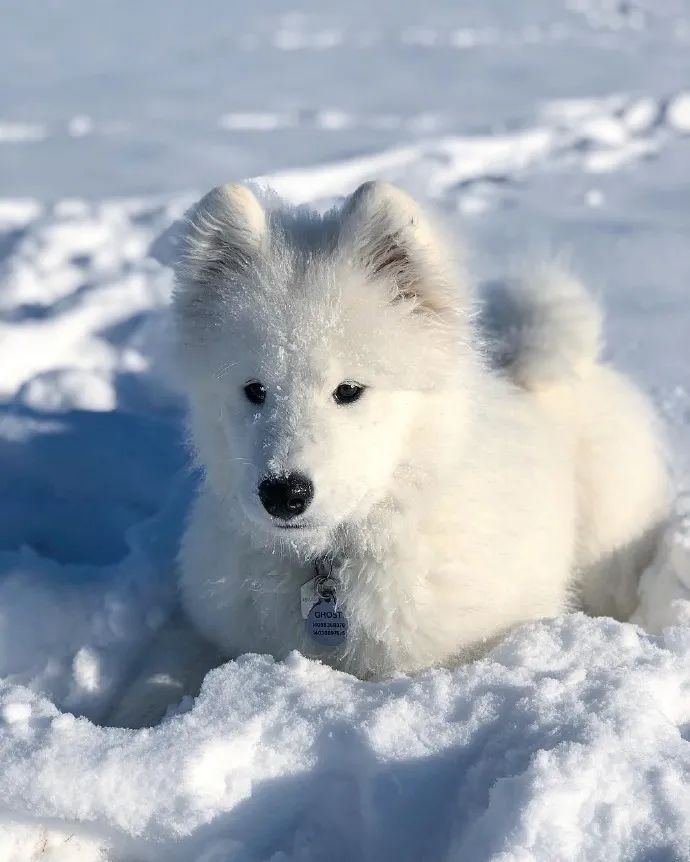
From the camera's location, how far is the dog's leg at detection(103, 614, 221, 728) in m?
2.58

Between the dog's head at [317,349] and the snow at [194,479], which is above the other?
the dog's head at [317,349]

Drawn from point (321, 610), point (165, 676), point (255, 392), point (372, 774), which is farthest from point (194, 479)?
point (372, 774)

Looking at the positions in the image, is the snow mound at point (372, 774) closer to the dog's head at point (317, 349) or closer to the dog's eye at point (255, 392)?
the dog's head at point (317, 349)

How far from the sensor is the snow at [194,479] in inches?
81.8

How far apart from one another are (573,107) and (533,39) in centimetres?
374

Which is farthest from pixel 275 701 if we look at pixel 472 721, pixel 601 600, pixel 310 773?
pixel 601 600

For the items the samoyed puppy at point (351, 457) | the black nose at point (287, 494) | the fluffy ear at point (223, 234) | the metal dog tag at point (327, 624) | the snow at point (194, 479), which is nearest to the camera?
the snow at point (194, 479)

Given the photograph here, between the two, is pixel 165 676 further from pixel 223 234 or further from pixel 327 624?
pixel 223 234

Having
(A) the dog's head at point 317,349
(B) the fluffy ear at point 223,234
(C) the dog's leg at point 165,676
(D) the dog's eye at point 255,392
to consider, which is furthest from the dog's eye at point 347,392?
(C) the dog's leg at point 165,676

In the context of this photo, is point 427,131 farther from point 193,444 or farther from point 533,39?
point 193,444

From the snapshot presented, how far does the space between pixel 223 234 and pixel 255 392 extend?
0.44 metres

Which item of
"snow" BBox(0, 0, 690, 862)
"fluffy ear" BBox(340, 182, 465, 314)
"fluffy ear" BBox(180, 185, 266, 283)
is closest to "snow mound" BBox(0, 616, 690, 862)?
"snow" BBox(0, 0, 690, 862)

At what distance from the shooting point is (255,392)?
2.41m

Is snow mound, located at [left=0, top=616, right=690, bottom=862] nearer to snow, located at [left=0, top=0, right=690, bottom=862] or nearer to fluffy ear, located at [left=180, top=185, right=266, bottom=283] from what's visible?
snow, located at [left=0, top=0, right=690, bottom=862]
